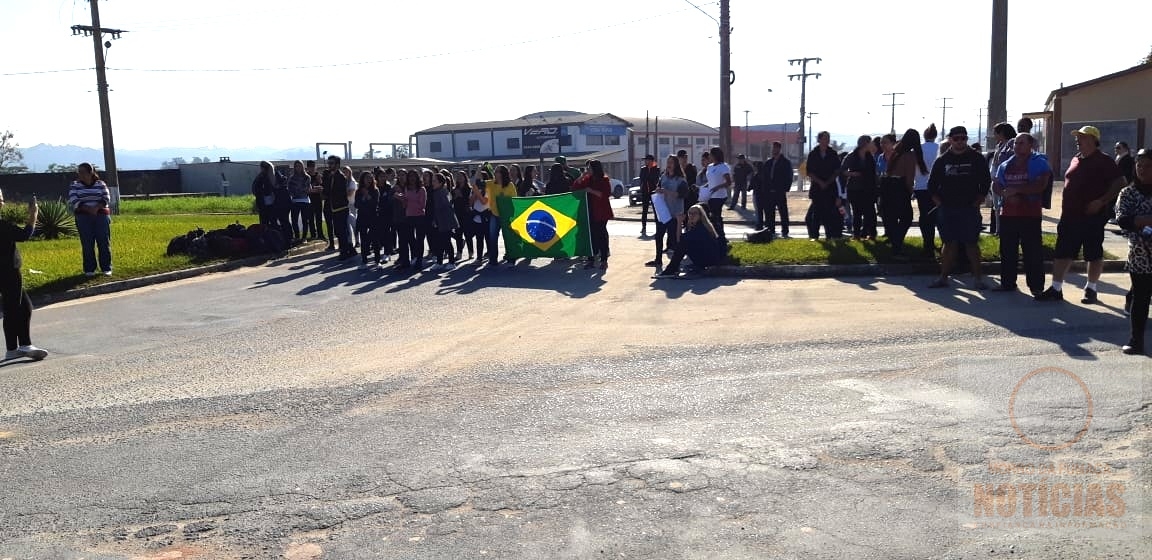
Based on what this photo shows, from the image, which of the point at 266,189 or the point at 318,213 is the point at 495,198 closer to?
the point at 266,189

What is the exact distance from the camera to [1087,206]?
9836 mm

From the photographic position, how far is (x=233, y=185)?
71.4 meters

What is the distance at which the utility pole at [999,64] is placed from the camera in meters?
20.8

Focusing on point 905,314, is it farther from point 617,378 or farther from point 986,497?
point 986,497

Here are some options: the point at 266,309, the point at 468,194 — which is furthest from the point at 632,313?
the point at 468,194

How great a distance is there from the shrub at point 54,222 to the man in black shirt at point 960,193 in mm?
18655

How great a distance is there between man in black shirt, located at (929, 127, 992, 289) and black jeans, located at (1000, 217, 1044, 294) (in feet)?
1.11

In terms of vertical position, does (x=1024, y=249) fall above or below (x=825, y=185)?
below

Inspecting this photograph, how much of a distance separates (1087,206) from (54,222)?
2093 cm

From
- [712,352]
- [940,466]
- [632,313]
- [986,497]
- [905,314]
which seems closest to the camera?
[986,497]

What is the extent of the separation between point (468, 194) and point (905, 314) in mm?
8925

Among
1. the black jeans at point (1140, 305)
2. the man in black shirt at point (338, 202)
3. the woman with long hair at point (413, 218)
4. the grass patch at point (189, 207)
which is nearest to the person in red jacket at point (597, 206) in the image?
the woman with long hair at point (413, 218)

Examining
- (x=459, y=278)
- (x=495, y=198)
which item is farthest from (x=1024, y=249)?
(x=495, y=198)
